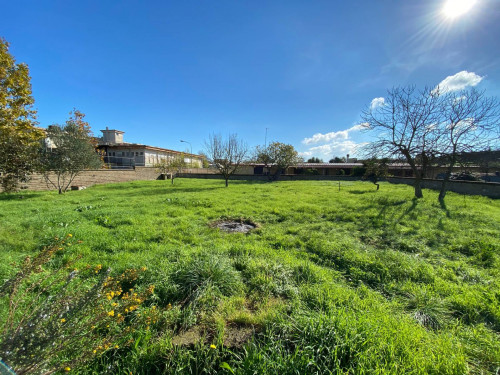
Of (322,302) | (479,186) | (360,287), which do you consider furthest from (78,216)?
(479,186)

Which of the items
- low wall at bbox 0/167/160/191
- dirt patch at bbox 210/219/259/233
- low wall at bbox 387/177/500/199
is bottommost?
dirt patch at bbox 210/219/259/233

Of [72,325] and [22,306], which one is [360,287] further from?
[22,306]

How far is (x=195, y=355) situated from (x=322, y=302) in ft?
5.06

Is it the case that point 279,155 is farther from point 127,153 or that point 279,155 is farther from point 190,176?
point 127,153

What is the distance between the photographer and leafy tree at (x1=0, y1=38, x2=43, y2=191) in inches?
296

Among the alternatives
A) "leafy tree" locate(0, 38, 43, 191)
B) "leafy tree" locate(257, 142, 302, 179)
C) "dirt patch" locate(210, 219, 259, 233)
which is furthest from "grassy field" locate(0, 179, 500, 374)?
"leafy tree" locate(257, 142, 302, 179)

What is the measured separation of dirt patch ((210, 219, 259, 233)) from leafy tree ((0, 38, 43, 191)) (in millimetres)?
8426

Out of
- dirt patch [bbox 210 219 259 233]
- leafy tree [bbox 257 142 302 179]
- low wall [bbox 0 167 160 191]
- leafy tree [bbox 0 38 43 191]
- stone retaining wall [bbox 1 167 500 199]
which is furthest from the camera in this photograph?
leafy tree [bbox 257 142 302 179]

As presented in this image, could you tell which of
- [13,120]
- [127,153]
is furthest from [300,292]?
[127,153]

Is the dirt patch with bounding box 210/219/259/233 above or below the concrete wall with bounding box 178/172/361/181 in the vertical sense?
below

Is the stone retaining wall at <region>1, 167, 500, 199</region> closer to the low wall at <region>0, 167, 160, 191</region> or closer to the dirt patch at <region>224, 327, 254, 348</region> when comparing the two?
the low wall at <region>0, 167, 160, 191</region>

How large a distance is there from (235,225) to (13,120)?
987 cm

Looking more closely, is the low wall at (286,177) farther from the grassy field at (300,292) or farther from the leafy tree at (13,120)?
the grassy field at (300,292)

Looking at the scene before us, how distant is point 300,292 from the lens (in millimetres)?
2793
